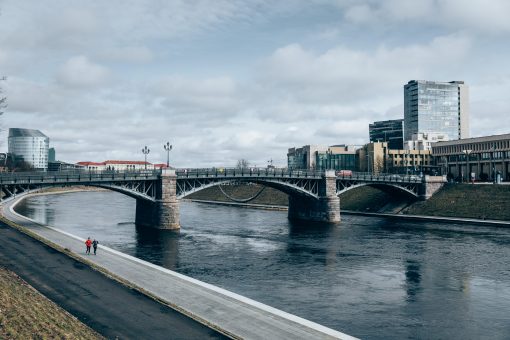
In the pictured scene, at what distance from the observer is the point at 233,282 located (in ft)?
118

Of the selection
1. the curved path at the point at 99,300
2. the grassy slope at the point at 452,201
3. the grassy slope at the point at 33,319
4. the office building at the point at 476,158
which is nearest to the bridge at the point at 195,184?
the grassy slope at the point at 452,201

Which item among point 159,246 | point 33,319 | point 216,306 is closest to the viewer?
point 33,319

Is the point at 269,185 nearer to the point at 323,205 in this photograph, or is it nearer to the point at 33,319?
the point at 323,205

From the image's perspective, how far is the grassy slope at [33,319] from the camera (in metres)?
17.9

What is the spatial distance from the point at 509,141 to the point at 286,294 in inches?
4249

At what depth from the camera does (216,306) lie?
1017 inches

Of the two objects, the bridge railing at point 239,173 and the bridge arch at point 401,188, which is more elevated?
the bridge railing at point 239,173

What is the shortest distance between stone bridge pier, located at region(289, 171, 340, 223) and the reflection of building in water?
30.3m

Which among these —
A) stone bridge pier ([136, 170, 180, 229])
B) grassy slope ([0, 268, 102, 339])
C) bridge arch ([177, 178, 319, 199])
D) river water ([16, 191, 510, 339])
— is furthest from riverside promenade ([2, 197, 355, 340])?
bridge arch ([177, 178, 319, 199])

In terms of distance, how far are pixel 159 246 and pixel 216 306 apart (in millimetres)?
29689

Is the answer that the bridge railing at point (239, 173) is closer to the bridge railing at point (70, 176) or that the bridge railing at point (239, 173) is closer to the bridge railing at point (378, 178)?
the bridge railing at point (70, 176)

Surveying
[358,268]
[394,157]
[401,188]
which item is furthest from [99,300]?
[394,157]

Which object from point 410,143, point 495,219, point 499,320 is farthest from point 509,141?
point 499,320

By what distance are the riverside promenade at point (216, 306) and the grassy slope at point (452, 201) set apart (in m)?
66.9
